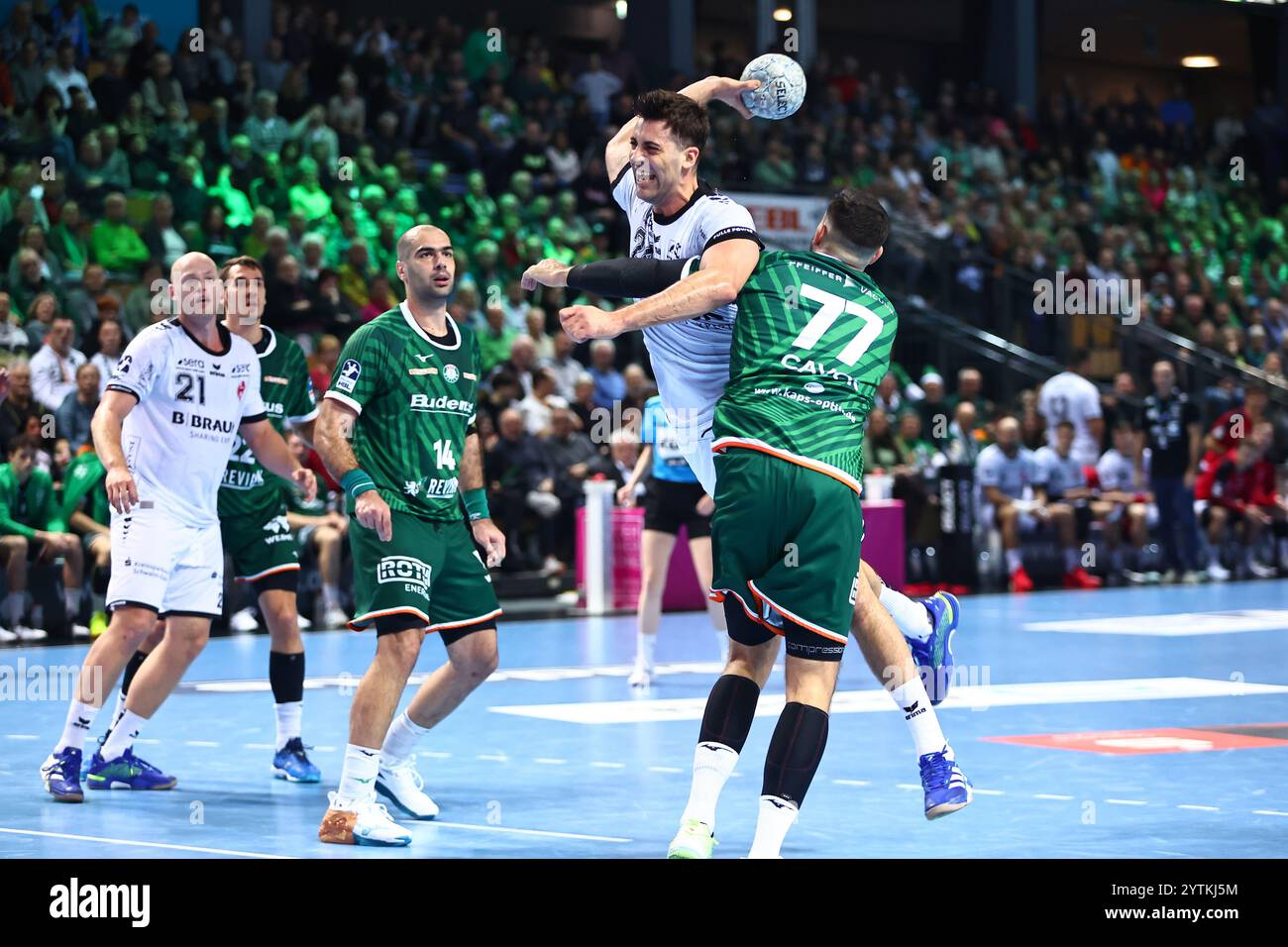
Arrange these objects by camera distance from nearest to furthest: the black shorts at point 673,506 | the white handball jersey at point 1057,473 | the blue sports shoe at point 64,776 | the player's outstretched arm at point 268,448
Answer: the blue sports shoe at point 64,776, the player's outstretched arm at point 268,448, the black shorts at point 673,506, the white handball jersey at point 1057,473

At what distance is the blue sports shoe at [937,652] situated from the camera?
6918mm

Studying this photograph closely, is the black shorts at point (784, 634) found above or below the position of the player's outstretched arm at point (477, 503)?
below

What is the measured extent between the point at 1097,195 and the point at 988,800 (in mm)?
22739

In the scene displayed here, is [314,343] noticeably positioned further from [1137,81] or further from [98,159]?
[1137,81]

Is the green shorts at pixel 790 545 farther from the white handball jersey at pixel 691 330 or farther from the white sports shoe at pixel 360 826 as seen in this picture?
the white sports shoe at pixel 360 826

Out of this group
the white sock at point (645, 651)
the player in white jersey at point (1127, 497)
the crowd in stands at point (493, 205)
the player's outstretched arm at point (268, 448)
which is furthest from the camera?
the player in white jersey at point (1127, 497)

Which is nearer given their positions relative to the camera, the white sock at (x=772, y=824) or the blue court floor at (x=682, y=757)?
the white sock at (x=772, y=824)

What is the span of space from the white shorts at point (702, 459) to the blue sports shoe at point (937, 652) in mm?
996

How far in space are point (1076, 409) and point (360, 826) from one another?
48.5 feet

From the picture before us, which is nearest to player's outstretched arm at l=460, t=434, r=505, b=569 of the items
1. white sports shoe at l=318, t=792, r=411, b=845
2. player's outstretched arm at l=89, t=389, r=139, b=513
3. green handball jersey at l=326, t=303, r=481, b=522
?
green handball jersey at l=326, t=303, r=481, b=522

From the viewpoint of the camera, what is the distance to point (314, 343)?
16500mm

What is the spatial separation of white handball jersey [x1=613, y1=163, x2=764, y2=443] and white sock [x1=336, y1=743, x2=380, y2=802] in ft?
5.15

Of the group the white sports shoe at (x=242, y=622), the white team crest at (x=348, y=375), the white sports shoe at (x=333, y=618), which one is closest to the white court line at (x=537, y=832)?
the white team crest at (x=348, y=375)

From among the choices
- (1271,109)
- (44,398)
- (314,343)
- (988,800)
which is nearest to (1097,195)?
(1271,109)
